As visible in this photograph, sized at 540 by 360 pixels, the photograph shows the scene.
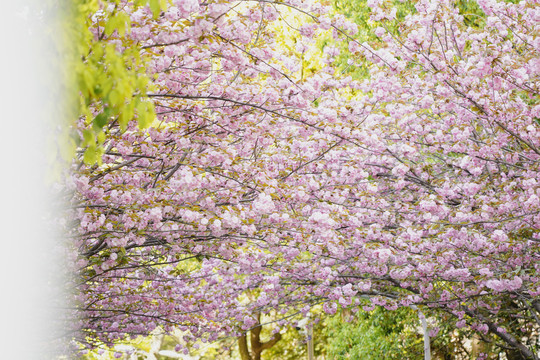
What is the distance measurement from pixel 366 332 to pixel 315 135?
286 inches

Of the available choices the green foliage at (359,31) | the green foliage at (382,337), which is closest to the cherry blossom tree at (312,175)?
the green foliage at (382,337)

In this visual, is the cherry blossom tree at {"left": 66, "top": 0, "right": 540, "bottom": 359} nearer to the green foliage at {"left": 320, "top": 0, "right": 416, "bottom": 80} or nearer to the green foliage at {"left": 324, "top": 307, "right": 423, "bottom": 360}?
the green foliage at {"left": 324, "top": 307, "right": 423, "bottom": 360}

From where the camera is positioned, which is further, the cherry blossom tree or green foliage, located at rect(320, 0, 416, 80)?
green foliage, located at rect(320, 0, 416, 80)

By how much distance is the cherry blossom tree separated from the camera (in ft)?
18.8

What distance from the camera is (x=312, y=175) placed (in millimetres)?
7930

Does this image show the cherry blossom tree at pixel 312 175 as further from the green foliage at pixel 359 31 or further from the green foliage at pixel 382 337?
the green foliage at pixel 359 31

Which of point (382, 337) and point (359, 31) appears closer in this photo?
point (382, 337)

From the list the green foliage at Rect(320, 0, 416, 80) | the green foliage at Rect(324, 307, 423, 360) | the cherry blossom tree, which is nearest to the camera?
the cherry blossom tree

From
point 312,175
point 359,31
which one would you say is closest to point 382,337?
point 359,31

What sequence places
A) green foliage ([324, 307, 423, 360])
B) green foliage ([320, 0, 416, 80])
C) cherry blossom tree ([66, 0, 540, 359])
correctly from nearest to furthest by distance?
1. cherry blossom tree ([66, 0, 540, 359])
2. green foliage ([324, 307, 423, 360])
3. green foliage ([320, 0, 416, 80])

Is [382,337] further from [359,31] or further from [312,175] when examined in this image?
[312,175]

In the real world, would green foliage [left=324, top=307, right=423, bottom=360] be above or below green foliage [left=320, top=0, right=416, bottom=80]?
below

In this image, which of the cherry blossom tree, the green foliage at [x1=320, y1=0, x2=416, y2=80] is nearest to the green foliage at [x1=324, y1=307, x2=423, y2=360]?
the cherry blossom tree

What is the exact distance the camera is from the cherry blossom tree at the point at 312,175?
574 cm
